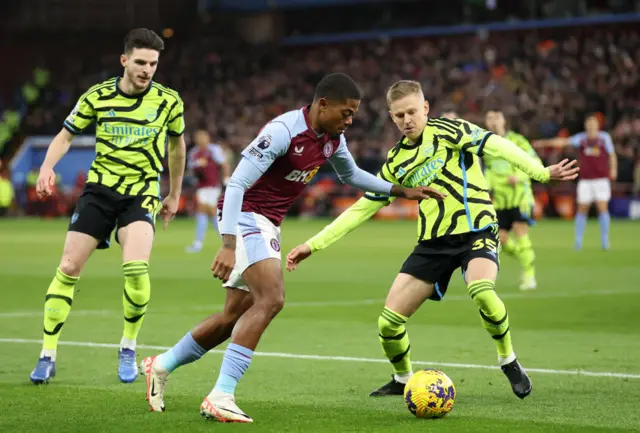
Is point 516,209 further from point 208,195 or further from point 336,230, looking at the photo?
point 208,195

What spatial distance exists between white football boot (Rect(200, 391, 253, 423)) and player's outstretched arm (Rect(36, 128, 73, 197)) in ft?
8.06

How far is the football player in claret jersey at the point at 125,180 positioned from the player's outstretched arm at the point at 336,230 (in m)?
1.56

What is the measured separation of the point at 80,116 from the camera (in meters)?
8.84

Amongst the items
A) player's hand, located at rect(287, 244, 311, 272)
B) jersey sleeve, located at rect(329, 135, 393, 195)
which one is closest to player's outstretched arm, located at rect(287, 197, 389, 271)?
player's hand, located at rect(287, 244, 311, 272)

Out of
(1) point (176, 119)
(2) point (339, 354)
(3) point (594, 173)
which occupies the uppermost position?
(1) point (176, 119)

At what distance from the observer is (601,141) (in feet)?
76.0

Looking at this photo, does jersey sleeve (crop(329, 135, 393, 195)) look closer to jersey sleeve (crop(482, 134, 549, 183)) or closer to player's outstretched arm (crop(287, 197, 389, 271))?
player's outstretched arm (crop(287, 197, 389, 271))

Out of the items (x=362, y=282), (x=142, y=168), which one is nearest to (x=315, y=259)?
(x=362, y=282)

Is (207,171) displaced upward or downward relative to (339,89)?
downward

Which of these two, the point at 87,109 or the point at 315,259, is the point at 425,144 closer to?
the point at 87,109

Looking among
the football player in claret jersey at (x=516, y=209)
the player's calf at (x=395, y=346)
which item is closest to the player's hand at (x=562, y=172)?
the player's calf at (x=395, y=346)

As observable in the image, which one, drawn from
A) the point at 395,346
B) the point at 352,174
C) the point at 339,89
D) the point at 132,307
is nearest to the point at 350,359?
the point at 395,346

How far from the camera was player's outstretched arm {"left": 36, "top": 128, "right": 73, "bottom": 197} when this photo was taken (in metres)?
8.49

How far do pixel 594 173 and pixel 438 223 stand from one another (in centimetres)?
1638
